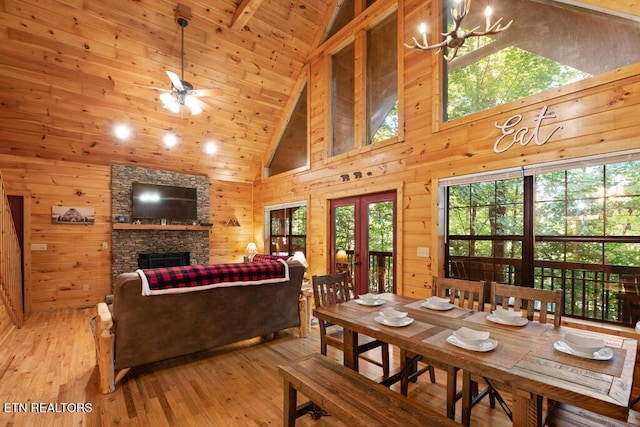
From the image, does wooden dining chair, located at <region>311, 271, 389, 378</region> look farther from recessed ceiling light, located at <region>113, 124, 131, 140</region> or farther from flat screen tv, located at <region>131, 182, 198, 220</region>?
A: recessed ceiling light, located at <region>113, 124, 131, 140</region>

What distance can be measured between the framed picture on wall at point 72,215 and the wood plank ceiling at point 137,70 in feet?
3.00

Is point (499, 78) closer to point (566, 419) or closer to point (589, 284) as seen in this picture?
point (589, 284)

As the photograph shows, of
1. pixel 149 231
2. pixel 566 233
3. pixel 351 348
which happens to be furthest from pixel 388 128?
pixel 149 231

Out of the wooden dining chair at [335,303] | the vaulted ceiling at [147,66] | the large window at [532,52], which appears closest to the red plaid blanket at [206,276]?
the wooden dining chair at [335,303]

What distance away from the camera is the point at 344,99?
5.47m

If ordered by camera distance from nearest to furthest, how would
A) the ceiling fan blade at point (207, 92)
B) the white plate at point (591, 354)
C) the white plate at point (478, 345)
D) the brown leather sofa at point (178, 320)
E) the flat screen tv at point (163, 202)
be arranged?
the white plate at point (591, 354) < the white plate at point (478, 345) < the brown leather sofa at point (178, 320) < the ceiling fan blade at point (207, 92) < the flat screen tv at point (163, 202)

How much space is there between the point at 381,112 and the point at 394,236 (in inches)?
77.8

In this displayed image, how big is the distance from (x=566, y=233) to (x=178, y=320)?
389cm

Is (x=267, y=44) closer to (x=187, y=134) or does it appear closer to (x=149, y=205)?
(x=187, y=134)

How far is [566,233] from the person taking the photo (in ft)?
9.93

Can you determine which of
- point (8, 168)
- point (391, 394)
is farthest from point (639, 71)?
point (8, 168)

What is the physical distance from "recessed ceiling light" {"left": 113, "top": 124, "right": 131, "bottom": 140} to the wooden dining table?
5362mm

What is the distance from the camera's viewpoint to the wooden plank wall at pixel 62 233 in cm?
521

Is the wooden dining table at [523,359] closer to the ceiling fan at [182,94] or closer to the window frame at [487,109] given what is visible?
the window frame at [487,109]
